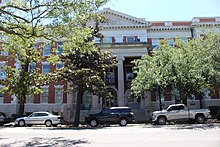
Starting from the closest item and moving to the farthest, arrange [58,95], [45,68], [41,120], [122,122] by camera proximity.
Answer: [122,122] < [41,120] < [58,95] < [45,68]

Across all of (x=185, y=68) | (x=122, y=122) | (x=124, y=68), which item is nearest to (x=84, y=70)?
(x=122, y=122)

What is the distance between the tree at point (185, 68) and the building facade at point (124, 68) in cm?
586

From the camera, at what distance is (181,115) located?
21.9 m

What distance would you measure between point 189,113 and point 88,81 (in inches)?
381

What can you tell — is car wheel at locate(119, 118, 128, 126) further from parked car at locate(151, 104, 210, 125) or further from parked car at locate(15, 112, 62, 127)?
parked car at locate(15, 112, 62, 127)

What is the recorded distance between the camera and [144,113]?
2938cm

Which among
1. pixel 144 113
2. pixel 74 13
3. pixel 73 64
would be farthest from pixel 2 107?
pixel 74 13

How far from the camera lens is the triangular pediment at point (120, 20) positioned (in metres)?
36.9

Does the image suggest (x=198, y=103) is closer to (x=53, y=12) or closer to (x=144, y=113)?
(x=144, y=113)

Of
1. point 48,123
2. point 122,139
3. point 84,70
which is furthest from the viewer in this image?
point 48,123

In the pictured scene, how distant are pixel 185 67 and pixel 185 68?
0.10 meters

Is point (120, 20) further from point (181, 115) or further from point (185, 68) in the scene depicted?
point (181, 115)

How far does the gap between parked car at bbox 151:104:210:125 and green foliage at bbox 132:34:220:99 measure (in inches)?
106

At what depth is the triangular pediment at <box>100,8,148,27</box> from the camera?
121ft
